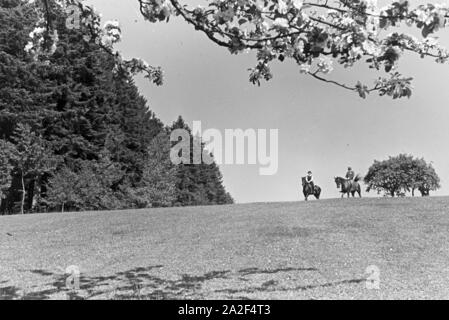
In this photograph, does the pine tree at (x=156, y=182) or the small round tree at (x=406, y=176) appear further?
the small round tree at (x=406, y=176)

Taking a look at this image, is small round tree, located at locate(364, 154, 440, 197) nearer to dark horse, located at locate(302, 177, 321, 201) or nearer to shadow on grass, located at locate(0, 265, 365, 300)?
dark horse, located at locate(302, 177, 321, 201)

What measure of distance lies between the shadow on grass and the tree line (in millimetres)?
24144

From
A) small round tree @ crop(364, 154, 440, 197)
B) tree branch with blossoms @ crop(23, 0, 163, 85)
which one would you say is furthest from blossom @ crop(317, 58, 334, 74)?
small round tree @ crop(364, 154, 440, 197)

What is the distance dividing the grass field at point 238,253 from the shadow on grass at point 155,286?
0.10 feet

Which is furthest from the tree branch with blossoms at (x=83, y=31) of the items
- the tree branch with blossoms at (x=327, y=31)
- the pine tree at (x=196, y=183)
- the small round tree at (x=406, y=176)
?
the small round tree at (x=406, y=176)

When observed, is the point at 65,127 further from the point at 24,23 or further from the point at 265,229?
the point at 265,229

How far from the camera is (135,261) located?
15.7m

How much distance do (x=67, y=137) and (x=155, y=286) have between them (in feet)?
143

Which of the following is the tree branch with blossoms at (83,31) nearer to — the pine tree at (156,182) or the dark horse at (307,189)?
the dark horse at (307,189)

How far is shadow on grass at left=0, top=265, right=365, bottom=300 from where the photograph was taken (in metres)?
10.7

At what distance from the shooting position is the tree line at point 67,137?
135ft

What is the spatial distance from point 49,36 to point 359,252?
1249cm

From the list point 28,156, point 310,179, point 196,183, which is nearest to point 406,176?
point 196,183
